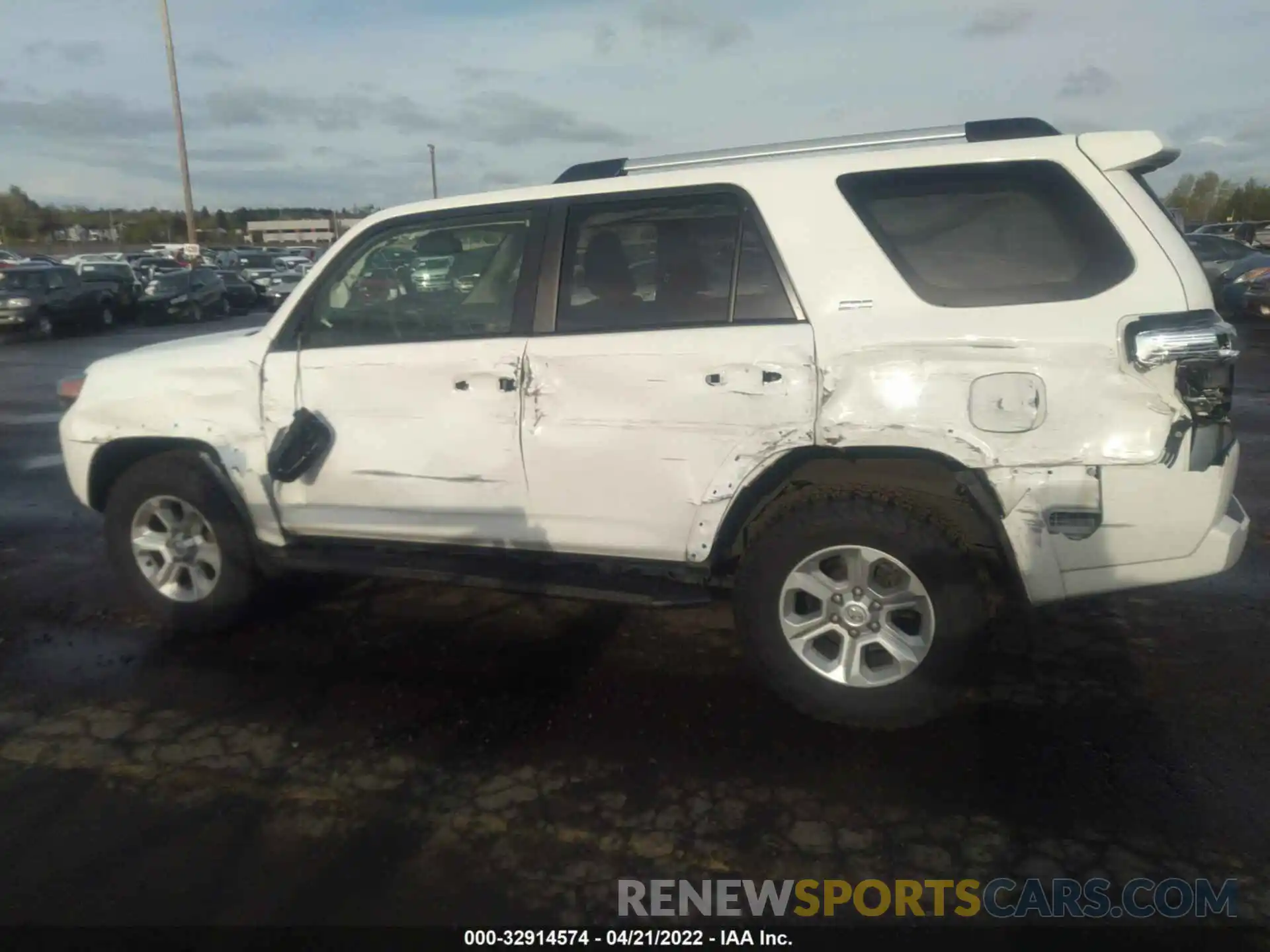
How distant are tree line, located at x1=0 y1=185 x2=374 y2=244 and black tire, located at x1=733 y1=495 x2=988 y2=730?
223ft

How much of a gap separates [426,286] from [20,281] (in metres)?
22.7

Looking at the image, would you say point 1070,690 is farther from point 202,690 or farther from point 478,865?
point 202,690

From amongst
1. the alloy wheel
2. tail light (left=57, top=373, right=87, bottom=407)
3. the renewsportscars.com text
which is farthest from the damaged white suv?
the renewsportscars.com text

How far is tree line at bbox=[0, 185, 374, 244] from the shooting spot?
78.3 metres

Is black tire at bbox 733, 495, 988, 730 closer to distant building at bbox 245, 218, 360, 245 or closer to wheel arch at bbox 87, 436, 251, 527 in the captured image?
wheel arch at bbox 87, 436, 251, 527

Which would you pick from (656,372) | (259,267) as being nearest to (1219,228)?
(656,372)

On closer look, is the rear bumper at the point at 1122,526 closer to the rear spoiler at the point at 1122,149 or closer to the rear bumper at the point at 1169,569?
the rear bumper at the point at 1169,569

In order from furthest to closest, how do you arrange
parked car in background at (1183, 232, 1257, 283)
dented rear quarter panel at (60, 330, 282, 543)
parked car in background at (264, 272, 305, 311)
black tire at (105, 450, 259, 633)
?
1. parked car in background at (264, 272, 305, 311)
2. parked car in background at (1183, 232, 1257, 283)
3. black tire at (105, 450, 259, 633)
4. dented rear quarter panel at (60, 330, 282, 543)

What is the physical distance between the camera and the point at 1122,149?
3.44 metres

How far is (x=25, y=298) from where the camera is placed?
22500mm

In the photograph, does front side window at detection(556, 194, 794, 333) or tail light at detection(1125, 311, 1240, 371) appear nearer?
tail light at detection(1125, 311, 1240, 371)

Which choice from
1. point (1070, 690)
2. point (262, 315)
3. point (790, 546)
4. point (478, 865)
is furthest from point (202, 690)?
point (262, 315)

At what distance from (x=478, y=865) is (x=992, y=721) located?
75.1 inches

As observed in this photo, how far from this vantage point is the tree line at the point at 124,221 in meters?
78.3
